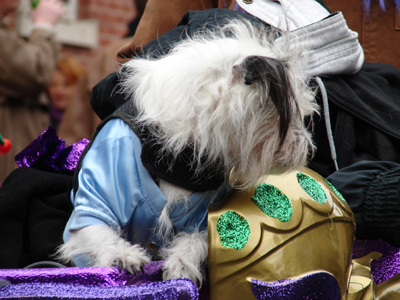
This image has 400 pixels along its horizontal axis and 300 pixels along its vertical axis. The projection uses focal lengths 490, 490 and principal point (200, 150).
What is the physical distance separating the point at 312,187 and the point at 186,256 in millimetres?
362

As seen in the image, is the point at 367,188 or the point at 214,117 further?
the point at 367,188

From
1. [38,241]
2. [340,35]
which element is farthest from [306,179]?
[38,241]

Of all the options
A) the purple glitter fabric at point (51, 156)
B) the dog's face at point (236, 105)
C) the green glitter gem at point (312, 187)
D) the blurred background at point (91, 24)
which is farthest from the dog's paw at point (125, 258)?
the blurred background at point (91, 24)

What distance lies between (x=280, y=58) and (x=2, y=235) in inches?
38.5

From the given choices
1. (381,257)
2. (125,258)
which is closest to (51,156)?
(125,258)

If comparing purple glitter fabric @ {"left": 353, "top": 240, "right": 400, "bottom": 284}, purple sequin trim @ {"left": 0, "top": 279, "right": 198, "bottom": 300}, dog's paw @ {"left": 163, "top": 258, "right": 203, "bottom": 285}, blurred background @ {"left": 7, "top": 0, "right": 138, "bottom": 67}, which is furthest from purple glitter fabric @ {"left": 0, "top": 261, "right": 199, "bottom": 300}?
blurred background @ {"left": 7, "top": 0, "right": 138, "bottom": 67}

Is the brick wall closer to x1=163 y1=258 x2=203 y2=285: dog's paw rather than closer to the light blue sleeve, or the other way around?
the light blue sleeve

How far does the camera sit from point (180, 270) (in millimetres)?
1193

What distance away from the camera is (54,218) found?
1.60 meters

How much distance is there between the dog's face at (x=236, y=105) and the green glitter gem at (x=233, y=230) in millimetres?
116

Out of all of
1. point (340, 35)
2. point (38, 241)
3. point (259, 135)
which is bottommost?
point (38, 241)

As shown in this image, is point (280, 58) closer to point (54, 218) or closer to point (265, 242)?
point (265, 242)

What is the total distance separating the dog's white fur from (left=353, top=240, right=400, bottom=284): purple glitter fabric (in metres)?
0.36

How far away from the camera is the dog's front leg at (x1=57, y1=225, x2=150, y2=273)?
1176mm
